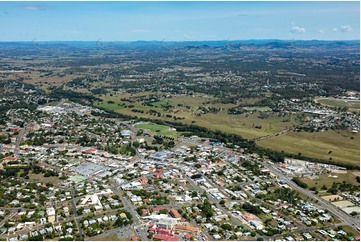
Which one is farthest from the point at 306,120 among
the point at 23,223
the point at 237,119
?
the point at 23,223

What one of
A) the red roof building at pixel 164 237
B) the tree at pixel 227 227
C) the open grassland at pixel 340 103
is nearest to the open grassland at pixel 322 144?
the open grassland at pixel 340 103

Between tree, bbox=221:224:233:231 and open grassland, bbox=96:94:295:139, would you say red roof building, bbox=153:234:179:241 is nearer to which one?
tree, bbox=221:224:233:231

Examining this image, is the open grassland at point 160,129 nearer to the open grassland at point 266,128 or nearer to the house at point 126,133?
the house at point 126,133

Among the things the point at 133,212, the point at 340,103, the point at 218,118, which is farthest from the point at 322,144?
the point at 133,212

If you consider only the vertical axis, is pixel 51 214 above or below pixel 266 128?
below

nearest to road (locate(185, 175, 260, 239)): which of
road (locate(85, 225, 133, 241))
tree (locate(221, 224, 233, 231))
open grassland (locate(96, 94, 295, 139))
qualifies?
tree (locate(221, 224, 233, 231))

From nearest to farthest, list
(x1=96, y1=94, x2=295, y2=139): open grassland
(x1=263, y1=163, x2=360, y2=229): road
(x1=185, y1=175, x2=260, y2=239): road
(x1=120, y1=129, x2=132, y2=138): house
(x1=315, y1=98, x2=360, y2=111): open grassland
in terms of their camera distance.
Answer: (x1=185, y1=175, x2=260, y2=239): road, (x1=263, y1=163, x2=360, y2=229): road, (x1=120, y1=129, x2=132, y2=138): house, (x1=96, y1=94, x2=295, y2=139): open grassland, (x1=315, y1=98, x2=360, y2=111): open grassland

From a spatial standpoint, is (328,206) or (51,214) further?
(328,206)

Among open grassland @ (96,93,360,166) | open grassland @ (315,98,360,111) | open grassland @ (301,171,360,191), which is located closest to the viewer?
open grassland @ (301,171,360,191)

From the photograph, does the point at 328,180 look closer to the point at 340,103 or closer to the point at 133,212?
the point at 133,212
